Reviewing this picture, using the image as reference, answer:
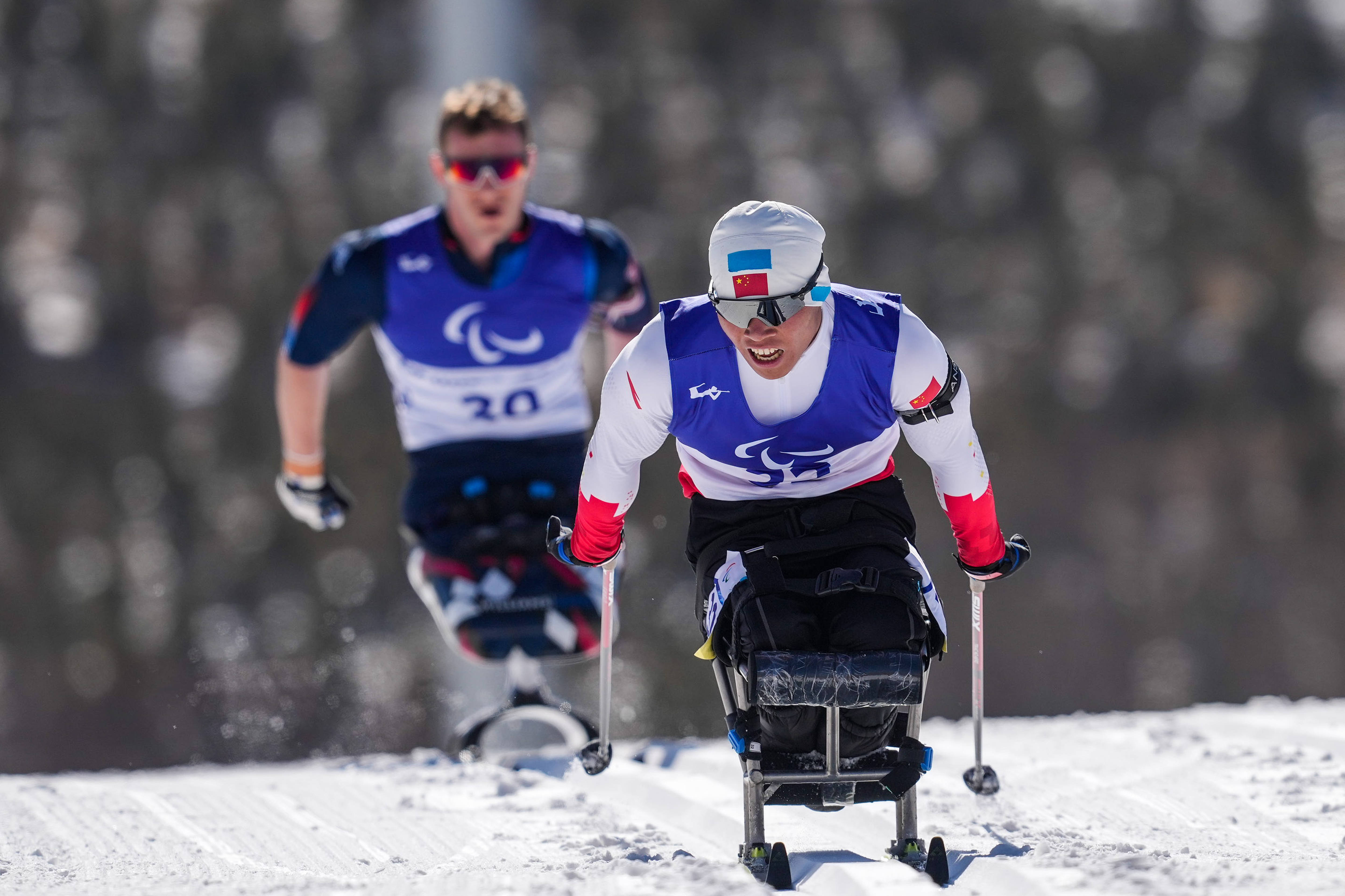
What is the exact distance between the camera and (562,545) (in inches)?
151

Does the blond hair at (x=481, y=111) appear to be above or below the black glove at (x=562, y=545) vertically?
above

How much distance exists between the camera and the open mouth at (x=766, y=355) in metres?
3.34

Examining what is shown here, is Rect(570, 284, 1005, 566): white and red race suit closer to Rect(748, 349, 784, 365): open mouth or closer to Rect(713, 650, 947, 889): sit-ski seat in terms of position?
Rect(748, 349, 784, 365): open mouth

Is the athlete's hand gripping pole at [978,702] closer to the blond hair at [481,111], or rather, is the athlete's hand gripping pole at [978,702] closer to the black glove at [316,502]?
the blond hair at [481,111]

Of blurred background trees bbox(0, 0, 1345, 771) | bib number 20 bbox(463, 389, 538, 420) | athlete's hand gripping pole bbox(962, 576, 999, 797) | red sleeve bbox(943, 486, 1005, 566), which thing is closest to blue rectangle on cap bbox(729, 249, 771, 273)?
red sleeve bbox(943, 486, 1005, 566)

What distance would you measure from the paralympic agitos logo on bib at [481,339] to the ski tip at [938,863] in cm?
252

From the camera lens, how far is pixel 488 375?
5.29 metres

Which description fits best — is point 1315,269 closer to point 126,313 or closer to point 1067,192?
point 1067,192

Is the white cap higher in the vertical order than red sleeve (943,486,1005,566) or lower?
higher

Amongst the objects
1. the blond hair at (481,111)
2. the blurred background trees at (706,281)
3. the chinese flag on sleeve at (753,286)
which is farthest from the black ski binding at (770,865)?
the blurred background trees at (706,281)

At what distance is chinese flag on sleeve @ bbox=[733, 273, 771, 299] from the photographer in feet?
10.9

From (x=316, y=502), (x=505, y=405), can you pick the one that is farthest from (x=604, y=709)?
(x=316, y=502)

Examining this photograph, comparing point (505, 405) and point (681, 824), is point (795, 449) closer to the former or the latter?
point (681, 824)

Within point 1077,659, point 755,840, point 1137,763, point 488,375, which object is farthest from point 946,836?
point 1077,659
